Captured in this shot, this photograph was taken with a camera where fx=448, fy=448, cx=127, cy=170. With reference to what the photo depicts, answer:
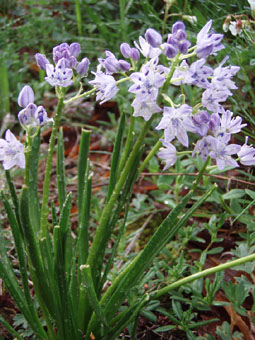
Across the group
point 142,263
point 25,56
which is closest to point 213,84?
point 142,263

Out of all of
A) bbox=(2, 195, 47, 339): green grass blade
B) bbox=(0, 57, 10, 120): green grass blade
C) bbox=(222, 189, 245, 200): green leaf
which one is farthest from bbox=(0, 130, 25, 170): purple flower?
bbox=(0, 57, 10, 120): green grass blade

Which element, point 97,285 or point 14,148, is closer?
point 14,148

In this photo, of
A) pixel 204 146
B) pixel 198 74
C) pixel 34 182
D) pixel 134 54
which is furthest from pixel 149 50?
pixel 34 182

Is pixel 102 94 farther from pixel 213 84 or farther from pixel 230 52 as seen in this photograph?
pixel 230 52

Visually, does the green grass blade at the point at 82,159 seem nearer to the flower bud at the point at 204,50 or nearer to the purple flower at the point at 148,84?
the purple flower at the point at 148,84

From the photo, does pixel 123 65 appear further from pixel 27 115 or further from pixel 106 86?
pixel 27 115

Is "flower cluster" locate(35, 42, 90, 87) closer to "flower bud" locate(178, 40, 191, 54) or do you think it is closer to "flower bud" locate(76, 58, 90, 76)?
"flower bud" locate(76, 58, 90, 76)

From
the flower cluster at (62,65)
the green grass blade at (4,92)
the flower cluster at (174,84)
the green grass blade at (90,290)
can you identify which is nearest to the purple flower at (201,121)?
the flower cluster at (174,84)
